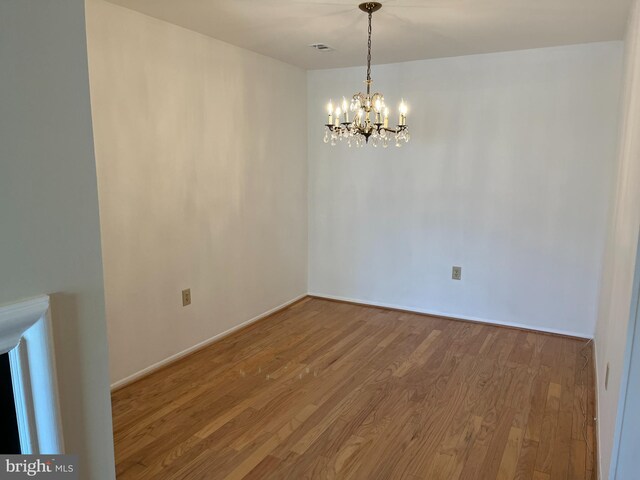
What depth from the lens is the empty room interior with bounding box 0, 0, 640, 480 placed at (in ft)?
3.39

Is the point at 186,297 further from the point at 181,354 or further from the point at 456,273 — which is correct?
the point at 456,273

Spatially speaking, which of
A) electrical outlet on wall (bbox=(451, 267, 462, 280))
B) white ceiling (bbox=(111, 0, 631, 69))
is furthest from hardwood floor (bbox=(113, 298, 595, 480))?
white ceiling (bbox=(111, 0, 631, 69))

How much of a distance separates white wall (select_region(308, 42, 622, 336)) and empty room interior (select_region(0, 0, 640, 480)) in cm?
2

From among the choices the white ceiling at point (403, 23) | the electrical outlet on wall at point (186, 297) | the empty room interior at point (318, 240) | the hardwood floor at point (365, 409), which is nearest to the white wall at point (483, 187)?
the empty room interior at point (318, 240)

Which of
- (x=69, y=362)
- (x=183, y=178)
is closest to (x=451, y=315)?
(x=183, y=178)

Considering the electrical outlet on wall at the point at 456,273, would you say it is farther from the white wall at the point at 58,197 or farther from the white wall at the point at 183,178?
the white wall at the point at 58,197

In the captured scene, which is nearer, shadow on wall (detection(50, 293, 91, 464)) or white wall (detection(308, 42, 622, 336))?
shadow on wall (detection(50, 293, 91, 464))

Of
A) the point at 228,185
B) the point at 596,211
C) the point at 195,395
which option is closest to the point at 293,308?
the point at 228,185

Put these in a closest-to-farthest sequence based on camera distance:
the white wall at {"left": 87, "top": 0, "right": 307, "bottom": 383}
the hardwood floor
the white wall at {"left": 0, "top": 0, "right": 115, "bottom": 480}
Result: the white wall at {"left": 0, "top": 0, "right": 115, "bottom": 480} < the hardwood floor < the white wall at {"left": 87, "top": 0, "right": 307, "bottom": 383}

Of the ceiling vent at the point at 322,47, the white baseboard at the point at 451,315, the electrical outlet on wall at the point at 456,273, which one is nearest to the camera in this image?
the ceiling vent at the point at 322,47

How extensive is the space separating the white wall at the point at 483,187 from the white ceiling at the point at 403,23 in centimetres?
31

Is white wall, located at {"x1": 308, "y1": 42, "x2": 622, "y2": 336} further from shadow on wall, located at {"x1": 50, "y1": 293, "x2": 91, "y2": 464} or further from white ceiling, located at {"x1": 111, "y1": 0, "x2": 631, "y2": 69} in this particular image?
shadow on wall, located at {"x1": 50, "y1": 293, "x2": 91, "y2": 464}

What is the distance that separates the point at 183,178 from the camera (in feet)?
10.5

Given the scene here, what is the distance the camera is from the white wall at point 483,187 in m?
3.52
